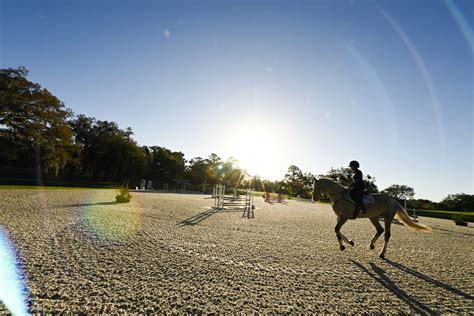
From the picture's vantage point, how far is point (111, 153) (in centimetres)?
5788

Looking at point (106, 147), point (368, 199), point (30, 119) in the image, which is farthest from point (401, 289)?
point (106, 147)

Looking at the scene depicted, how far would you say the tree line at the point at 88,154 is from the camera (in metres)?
28.1

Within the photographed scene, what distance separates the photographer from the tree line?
28.1 meters

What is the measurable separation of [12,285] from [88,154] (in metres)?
65.5

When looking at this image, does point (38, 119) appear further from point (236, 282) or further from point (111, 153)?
point (236, 282)

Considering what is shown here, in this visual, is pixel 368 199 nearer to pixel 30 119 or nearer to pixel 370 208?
pixel 370 208

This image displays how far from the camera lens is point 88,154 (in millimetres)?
59281

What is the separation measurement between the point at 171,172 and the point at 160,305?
7161cm

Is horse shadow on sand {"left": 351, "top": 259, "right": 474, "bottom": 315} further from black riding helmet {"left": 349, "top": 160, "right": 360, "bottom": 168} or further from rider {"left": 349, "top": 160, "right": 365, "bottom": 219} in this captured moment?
black riding helmet {"left": 349, "top": 160, "right": 360, "bottom": 168}

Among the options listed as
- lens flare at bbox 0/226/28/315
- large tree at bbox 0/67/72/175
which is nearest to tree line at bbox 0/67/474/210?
large tree at bbox 0/67/72/175

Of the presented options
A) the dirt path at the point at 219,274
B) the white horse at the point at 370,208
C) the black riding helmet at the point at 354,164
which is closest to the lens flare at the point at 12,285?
the dirt path at the point at 219,274

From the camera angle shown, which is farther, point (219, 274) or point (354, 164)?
point (354, 164)

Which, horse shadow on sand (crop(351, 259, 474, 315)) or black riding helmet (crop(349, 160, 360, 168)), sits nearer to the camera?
horse shadow on sand (crop(351, 259, 474, 315))

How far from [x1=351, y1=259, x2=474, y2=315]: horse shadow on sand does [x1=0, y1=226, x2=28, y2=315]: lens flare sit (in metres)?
6.02
